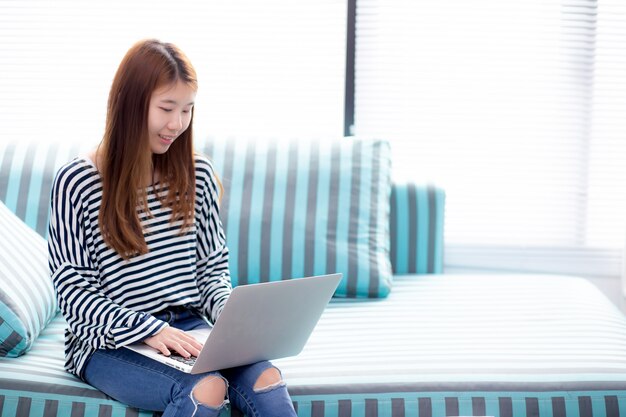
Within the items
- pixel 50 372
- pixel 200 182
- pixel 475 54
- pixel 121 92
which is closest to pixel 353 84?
pixel 475 54

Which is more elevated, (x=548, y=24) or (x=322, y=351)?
(x=548, y=24)

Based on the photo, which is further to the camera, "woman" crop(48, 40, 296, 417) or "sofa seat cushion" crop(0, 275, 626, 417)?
"sofa seat cushion" crop(0, 275, 626, 417)

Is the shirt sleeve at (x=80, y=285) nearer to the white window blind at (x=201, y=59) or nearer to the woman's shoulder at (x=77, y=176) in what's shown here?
the woman's shoulder at (x=77, y=176)

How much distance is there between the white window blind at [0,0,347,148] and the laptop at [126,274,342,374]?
4.42 feet

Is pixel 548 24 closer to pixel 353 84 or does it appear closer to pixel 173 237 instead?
pixel 353 84

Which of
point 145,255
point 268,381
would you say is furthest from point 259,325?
point 145,255

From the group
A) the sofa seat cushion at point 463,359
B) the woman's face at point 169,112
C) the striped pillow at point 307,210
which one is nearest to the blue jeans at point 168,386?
the sofa seat cushion at point 463,359

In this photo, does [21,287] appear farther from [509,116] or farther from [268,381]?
[509,116]

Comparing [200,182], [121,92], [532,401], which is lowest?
[532,401]

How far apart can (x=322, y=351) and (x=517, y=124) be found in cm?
133

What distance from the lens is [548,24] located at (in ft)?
8.69

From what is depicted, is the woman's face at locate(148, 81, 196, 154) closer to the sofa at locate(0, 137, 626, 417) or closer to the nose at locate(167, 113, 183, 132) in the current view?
the nose at locate(167, 113, 183, 132)

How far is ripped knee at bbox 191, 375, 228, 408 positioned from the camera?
1407 millimetres

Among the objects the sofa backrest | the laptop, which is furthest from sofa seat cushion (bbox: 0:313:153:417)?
the sofa backrest
